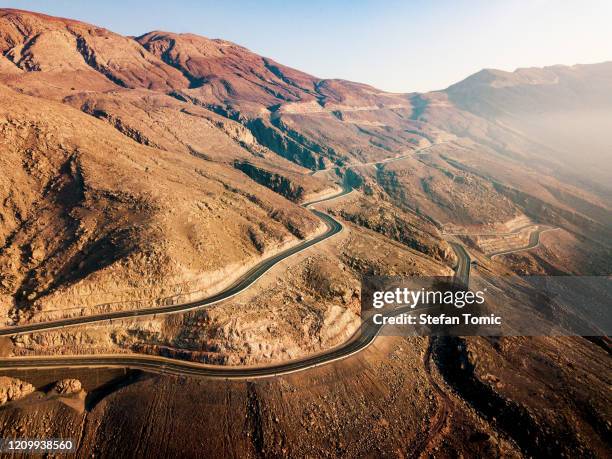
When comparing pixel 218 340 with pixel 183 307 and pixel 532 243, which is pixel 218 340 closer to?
pixel 183 307

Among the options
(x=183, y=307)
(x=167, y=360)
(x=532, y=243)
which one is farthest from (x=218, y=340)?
(x=532, y=243)

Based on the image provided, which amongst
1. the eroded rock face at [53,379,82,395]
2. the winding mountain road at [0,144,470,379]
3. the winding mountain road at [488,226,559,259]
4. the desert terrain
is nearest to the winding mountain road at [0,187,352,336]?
the winding mountain road at [0,144,470,379]

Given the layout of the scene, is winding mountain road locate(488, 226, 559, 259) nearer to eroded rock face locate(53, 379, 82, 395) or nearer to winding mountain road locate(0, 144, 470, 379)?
winding mountain road locate(0, 144, 470, 379)

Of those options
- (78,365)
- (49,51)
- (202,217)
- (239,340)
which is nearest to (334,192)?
(202,217)

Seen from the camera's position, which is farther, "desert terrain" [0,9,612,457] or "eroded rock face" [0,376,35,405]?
"desert terrain" [0,9,612,457]

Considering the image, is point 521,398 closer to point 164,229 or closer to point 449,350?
point 449,350

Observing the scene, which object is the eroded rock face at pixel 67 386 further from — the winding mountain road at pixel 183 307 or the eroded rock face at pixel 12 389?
the winding mountain road at pixel 183 307

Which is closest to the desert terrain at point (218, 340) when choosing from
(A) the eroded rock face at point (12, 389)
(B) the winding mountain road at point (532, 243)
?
(A) the eroded rock face at point (12, 389)

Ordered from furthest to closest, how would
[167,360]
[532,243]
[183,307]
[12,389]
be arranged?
[532,243], [183,307], [167,360], [12,389]
